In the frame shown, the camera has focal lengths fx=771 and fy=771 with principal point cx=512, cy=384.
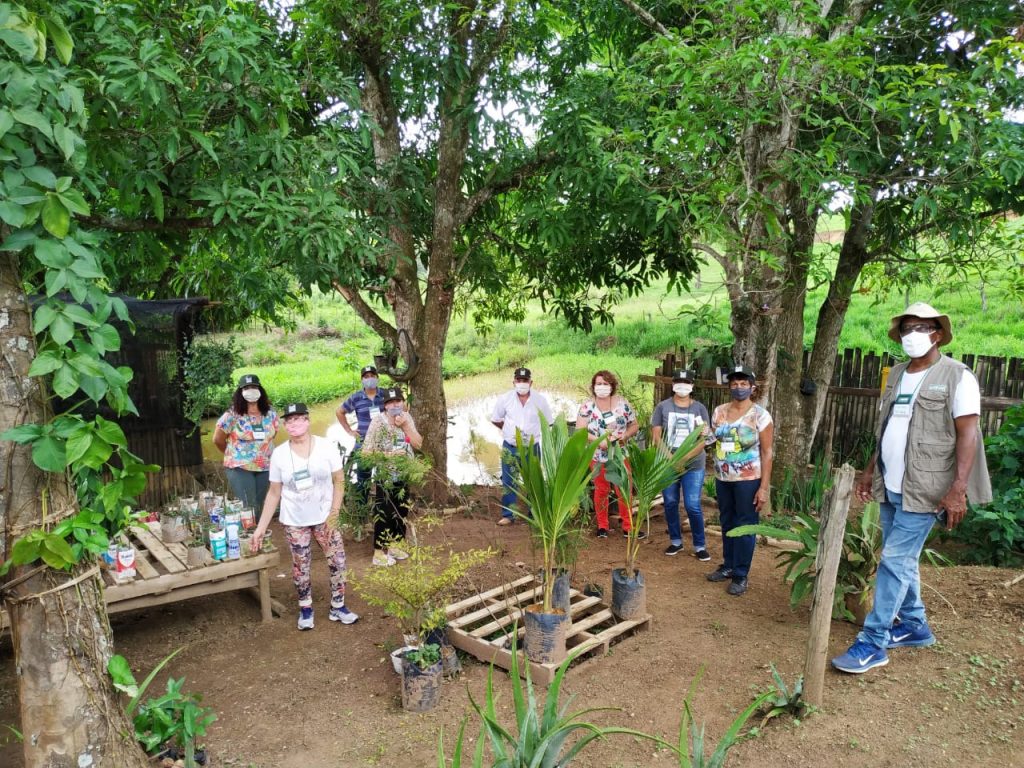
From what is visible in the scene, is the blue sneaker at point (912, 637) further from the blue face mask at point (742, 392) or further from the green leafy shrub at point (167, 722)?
the green leafy shrub at point (167, 722)

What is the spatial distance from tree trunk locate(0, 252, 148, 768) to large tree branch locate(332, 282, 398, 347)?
14.3ft

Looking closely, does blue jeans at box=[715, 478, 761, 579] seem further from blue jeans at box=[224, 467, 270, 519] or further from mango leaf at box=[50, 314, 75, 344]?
mango leaf at box=[50, 314, 75, 344]

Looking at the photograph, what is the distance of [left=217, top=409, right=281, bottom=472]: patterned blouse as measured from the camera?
5582mm

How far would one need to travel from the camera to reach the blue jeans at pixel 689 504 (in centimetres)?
554

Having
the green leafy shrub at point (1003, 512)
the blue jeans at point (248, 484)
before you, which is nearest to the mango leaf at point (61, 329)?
the blue jeans at point (248, 484)

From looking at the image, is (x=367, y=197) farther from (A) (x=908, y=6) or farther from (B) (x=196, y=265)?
(A) (x=908, y=6)

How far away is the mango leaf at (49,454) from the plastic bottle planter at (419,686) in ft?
6.03

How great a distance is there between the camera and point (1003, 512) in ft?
18.2

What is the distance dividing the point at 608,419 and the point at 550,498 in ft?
7.34

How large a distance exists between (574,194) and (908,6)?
2.92 metres

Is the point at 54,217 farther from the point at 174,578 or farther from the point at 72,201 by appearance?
the point at 174,578

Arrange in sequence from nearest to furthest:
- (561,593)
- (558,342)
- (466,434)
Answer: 1. (561,593)
2. (466,434)
3. (558,342)

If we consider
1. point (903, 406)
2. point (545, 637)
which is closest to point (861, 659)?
point (903, 406)

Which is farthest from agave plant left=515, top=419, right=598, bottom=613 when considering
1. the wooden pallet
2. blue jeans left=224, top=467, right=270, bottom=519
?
blue jeans left=224, top=467, right=270, bottom=519
